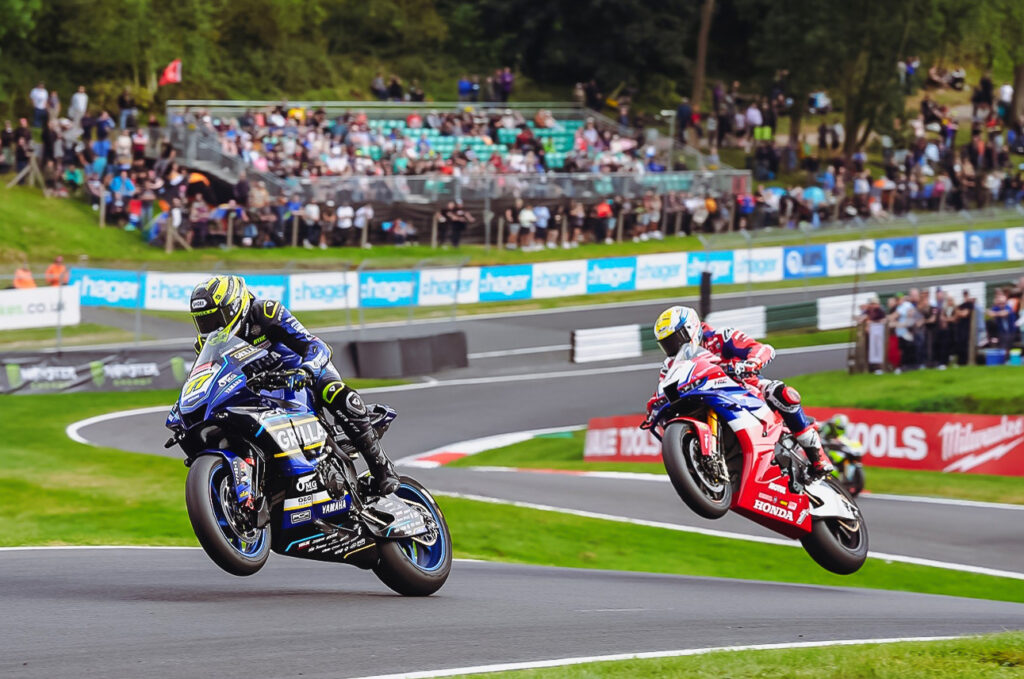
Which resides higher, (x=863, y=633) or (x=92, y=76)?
(x=92, y=76)

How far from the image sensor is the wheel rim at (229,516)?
8.02 m

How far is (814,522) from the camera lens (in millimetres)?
11172

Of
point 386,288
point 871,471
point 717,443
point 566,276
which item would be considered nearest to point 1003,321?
point 871,471

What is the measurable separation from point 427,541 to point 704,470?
2.27 m

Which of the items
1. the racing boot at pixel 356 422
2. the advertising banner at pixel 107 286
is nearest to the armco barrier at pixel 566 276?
the advertising banner at pixel 107 286

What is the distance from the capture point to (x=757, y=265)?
36.3m

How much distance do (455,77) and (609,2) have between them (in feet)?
21.8

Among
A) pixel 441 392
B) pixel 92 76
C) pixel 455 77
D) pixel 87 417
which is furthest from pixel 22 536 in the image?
pixel 455 77

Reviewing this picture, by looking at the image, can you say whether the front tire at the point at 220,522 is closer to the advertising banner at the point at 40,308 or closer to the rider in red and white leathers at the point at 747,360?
the rider in red and white leathers at the point at 747,360

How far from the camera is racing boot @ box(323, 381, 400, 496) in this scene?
878cm

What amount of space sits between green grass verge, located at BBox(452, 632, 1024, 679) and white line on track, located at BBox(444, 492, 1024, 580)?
7862 mm

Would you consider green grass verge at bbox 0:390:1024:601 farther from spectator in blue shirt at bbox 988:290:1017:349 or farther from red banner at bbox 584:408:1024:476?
spectator in blue shirt at bbox 988:290:1017:349

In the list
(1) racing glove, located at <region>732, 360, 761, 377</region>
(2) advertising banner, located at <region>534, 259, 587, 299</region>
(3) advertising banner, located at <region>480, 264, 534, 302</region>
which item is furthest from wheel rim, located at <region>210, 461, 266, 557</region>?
(2) advertising banner, located at <region>534, 259, 587, 299</region>

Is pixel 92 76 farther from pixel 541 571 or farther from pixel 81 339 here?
pixel 541 571
